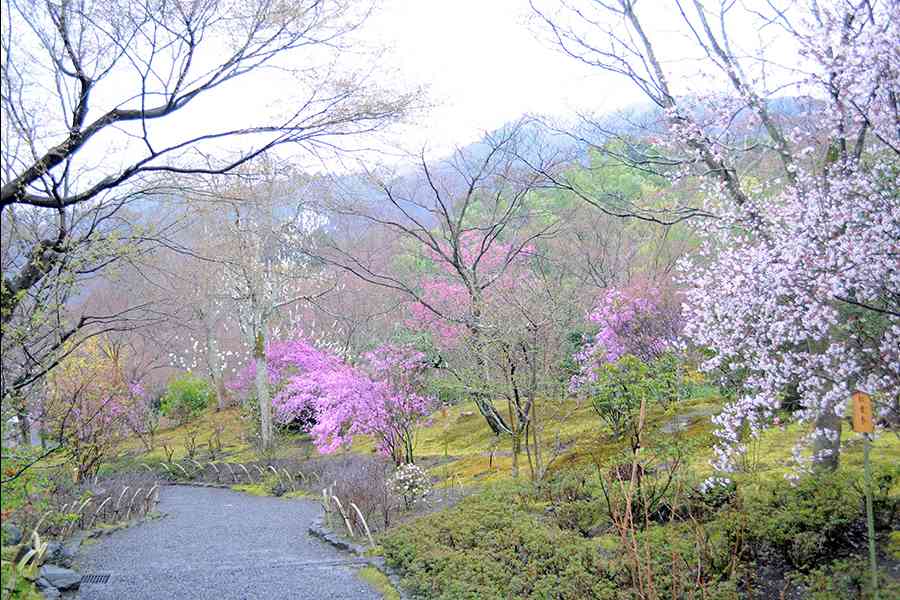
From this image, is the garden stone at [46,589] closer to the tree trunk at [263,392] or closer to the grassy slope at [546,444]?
the grassy slope at [546,444]

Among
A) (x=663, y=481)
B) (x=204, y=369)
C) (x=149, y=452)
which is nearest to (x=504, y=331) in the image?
(x=663, y=481)

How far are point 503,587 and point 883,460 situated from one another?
429cm

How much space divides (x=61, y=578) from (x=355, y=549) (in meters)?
2.83

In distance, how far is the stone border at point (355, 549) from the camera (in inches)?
241

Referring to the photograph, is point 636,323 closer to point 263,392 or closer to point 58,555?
Answer: point 263,392

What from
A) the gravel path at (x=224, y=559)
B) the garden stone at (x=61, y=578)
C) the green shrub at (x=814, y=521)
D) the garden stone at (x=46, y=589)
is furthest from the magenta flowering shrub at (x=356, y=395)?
the green shrub at (x=814, y=521)

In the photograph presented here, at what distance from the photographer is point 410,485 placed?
9.53m

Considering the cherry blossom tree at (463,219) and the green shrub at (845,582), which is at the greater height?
the cherry blossom tree at (463,219)

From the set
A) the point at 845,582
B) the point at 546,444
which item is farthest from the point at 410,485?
the point at 845,582

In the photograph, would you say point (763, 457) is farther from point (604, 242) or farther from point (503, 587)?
point (604, 242)

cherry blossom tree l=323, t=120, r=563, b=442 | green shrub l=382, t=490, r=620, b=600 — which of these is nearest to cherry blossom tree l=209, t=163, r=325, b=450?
cherry blossom tree l=323, t=120, r=563, b=442

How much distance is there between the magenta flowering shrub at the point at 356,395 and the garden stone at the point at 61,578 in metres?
5.57

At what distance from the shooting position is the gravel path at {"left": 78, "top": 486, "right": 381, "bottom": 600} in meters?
6.20

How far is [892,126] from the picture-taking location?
3.95 m
